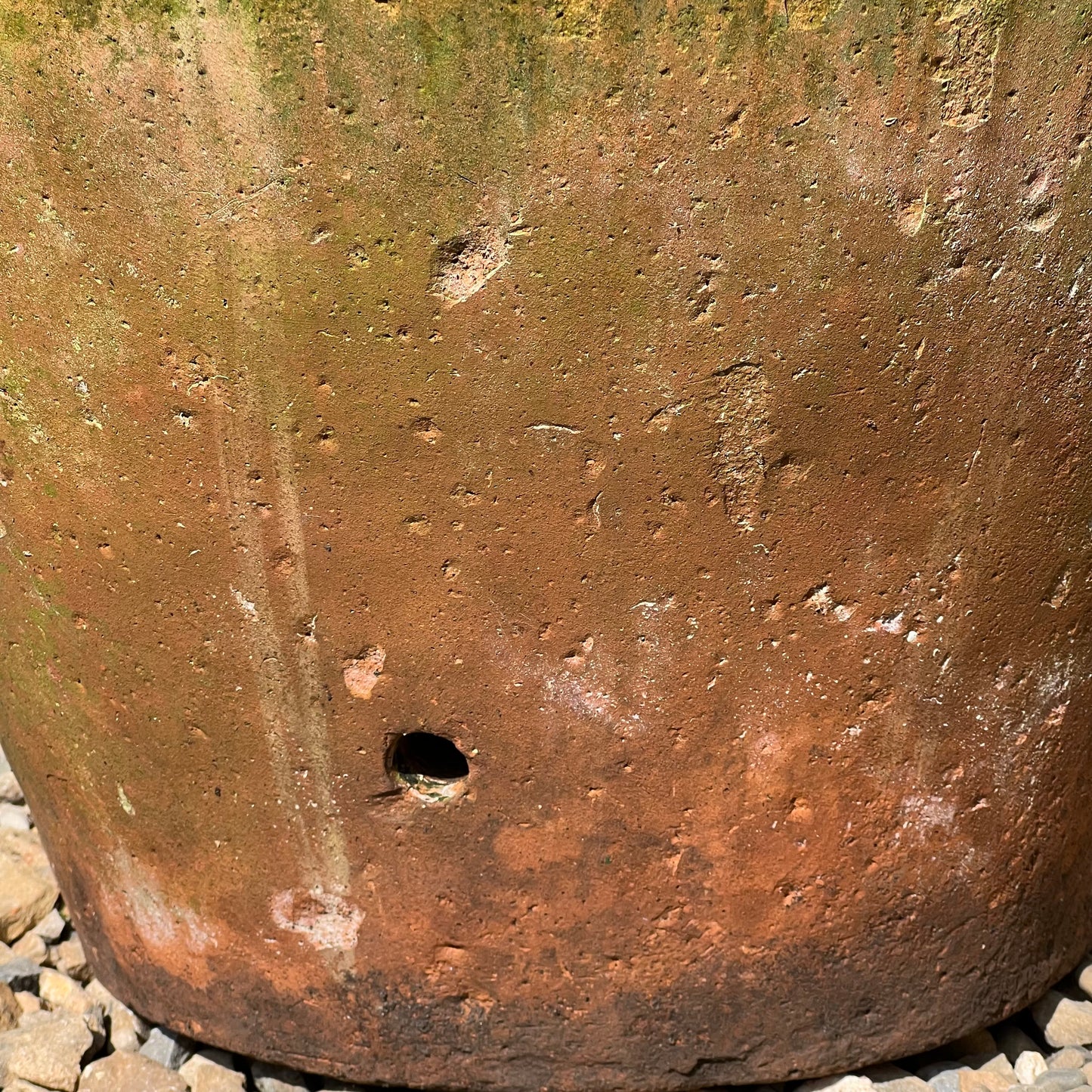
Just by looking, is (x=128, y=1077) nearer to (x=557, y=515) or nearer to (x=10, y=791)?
(x=10, y=791)

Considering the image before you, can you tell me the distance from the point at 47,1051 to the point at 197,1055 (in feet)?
0.77

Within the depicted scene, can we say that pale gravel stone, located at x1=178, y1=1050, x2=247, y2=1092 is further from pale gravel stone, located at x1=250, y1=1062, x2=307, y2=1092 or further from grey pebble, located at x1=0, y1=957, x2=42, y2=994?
grey pebble, located at x1=0, y1=957, x2=42, y2=994

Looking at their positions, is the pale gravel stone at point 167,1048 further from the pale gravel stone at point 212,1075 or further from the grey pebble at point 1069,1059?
the grey pebble at point 1069,1059

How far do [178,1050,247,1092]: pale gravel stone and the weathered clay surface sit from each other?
105 millimetres

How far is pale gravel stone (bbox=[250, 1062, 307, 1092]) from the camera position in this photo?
2.06 metres

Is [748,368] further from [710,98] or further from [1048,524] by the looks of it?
[1048,524]

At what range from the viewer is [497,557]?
5.00 feet

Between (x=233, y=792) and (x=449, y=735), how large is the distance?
0.33m

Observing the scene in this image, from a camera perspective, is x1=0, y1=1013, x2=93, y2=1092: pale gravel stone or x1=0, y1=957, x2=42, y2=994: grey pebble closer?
x1=0, y1=1013, x2=93, y2=1092: pale gravel stone

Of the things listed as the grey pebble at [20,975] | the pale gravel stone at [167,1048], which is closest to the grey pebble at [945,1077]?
the pale gravel stone at [167,1048]

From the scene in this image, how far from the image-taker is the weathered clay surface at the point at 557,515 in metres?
1.33

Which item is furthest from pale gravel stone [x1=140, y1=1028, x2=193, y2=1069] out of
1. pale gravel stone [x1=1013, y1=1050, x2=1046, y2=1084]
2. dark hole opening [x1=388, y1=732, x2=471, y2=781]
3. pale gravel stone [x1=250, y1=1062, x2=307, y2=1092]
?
pale gravel stone [x1=1013, y1=1050, x2=1046, y2=1084]

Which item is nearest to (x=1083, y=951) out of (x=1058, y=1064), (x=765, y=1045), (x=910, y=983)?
(x=1058, y=1064)

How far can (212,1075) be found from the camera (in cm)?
205
